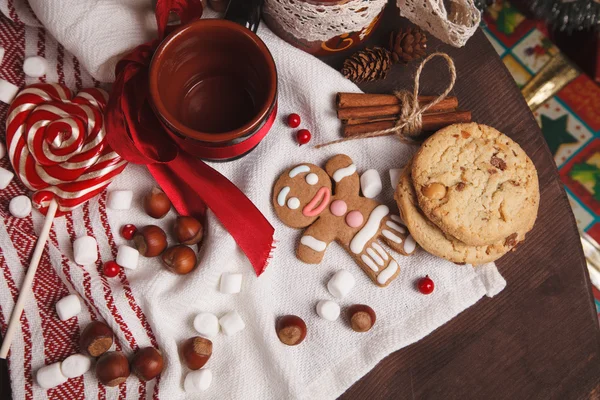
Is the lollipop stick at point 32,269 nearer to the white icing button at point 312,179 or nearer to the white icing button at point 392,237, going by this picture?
the white icing button at point 312,179

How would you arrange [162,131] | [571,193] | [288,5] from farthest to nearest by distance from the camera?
[571,193] → [162,131] → [288,5]

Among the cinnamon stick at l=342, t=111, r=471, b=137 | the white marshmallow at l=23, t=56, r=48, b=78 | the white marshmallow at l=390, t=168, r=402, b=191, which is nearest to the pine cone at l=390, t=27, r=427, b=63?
the cinnamon stick at l=342, t=111, r=471, b=137

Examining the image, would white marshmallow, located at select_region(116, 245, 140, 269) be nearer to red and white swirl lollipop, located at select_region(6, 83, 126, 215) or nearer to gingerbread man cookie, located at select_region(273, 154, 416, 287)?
red and white swirl lollipop, located at select_region(6, 83, 126, 215)

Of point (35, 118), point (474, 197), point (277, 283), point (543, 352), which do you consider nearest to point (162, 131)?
point (35, 118)

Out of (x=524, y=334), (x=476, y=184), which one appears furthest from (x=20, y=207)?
(x=524, y=334)

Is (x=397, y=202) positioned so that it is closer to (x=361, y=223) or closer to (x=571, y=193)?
(x=361, y=223)

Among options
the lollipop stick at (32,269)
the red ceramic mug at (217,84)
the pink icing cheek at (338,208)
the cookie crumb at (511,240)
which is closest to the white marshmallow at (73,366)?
the lollipop stick at (32,269)
